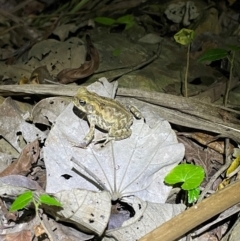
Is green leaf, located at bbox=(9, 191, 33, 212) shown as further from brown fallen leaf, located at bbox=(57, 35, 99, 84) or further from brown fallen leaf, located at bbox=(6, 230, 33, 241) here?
brown fallen leaf, located at bbox=(57, 35, 99, 84)

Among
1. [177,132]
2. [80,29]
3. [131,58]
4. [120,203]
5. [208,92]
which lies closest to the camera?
[120,203]

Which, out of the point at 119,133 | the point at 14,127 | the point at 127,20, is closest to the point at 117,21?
the point at 127,20

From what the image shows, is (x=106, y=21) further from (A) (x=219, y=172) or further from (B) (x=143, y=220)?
(B) (x=143, y=220)

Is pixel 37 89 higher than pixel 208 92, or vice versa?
pixel 37 89

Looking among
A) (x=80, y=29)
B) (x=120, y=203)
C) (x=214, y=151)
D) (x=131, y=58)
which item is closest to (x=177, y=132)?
(x=214, y=151)

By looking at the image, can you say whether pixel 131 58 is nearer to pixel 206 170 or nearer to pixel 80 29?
pixel 80 29

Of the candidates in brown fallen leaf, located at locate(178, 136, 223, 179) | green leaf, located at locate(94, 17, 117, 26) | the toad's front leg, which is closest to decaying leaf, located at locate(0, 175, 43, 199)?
the toad's front leg
